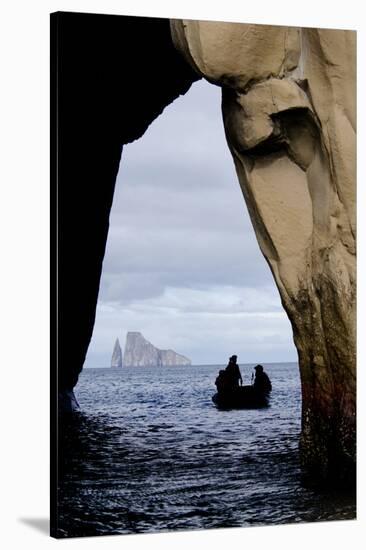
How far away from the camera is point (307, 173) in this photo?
9.76 meters

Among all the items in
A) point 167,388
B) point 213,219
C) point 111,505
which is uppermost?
point 213,219

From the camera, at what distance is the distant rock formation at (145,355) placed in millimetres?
10875

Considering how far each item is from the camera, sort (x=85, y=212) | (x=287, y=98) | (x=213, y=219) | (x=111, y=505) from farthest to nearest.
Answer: (x=85, y=212) < (x=213, y=219) < (x=287, y=98) < (x=111, y=505)

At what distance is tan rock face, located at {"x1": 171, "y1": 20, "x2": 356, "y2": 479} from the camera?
937 cm

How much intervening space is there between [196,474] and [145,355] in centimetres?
226

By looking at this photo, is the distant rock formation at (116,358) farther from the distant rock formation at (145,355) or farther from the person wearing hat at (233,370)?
the person wearing hat at (233,370)

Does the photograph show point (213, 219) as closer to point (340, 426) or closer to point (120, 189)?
point (120, 189)

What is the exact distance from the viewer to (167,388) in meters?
12.5

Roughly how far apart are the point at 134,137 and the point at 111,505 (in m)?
4.48

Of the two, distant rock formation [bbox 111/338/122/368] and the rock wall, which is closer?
the rock wall

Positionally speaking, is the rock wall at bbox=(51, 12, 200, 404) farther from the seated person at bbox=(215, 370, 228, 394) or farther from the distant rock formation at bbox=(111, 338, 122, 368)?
the seated person at bbox=(215, 370, 228, 394)

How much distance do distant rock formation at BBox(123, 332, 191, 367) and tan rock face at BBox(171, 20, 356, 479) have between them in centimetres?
153

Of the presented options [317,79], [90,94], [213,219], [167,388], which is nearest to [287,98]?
[317,79]

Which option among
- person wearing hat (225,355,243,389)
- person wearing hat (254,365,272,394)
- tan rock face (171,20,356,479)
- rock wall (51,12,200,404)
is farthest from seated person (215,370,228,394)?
rock wall (51,12,200,404)
